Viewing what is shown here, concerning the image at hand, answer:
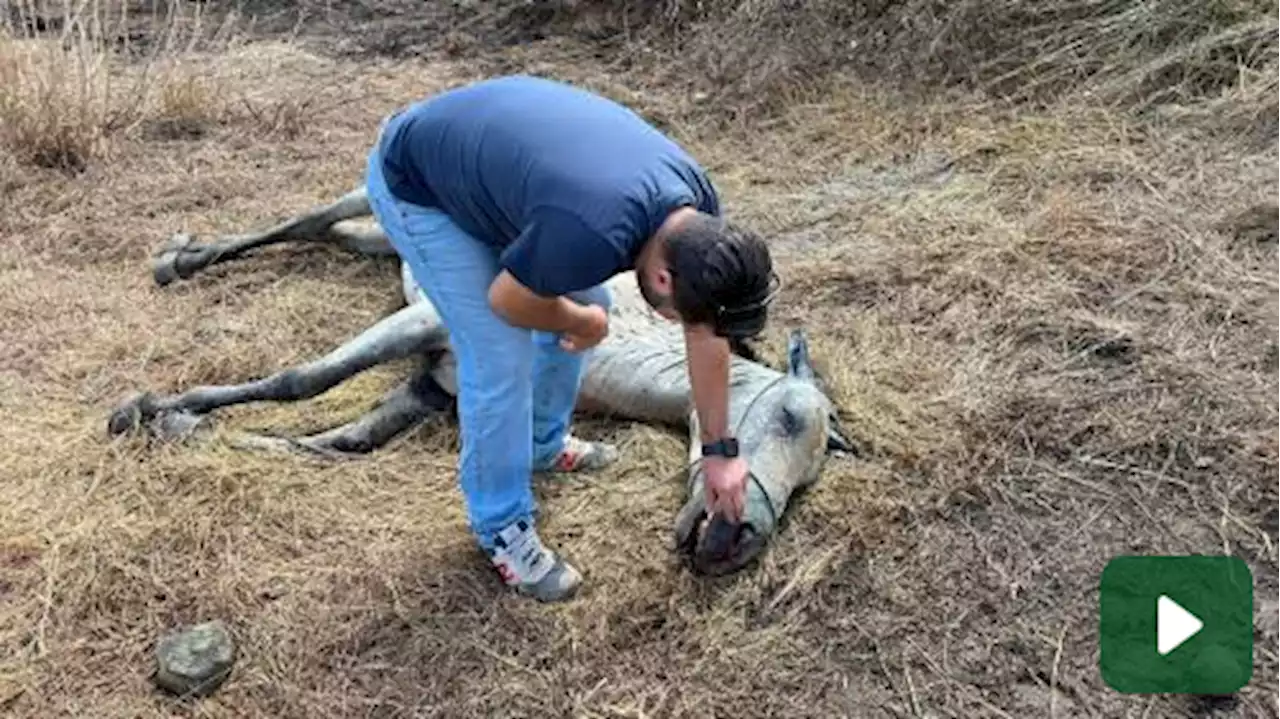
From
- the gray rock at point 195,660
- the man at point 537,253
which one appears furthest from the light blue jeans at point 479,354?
the gray rock at point 195,660

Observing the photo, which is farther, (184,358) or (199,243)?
(199,243)

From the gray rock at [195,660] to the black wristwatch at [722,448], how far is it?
1.19m

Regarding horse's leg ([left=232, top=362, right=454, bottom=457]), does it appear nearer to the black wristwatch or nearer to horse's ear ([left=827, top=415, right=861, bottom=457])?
horse's ear ([left=827, top=415, right=861, bottom=457])

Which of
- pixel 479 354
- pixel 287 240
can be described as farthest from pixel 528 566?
pixel 287 240

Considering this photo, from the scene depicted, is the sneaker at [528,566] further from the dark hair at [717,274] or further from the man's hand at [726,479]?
the dark hair at [717,274]

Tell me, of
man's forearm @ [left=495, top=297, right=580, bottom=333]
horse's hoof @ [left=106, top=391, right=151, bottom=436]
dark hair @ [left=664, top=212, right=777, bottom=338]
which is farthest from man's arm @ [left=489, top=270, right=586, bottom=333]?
horse's hoof @ [left=106, top=391, right=151, bottom=436]

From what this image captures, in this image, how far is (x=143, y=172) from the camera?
6496 millimetres

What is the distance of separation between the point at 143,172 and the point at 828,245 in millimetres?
3053

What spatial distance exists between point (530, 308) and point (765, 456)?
1005mm

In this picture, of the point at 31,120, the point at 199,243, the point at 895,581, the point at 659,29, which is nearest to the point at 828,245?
the point at 895,581

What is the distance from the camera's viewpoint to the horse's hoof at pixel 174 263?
18.0 feet

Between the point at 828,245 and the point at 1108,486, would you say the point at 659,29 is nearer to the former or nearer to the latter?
the point at 828,245

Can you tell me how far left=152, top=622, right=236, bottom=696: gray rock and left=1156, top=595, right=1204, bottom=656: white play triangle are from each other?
2.07 meters

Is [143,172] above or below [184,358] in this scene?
below
